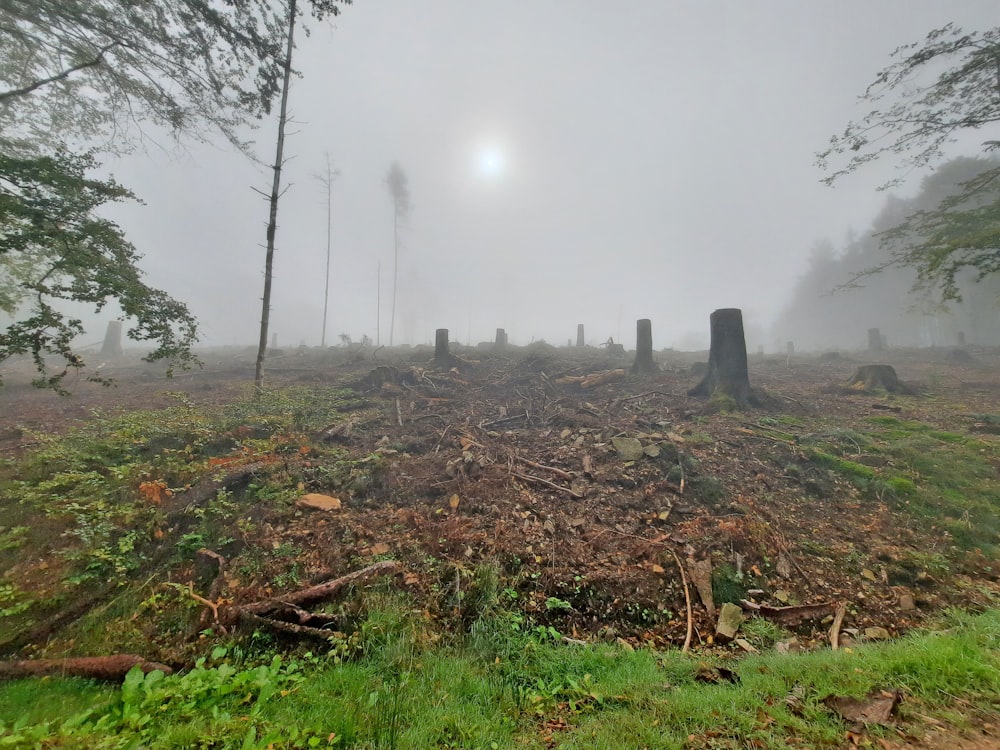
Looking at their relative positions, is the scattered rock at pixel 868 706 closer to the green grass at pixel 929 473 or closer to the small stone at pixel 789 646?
the small stone at pixel 789 646

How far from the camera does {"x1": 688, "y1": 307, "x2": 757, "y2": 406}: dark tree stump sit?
10.6 m

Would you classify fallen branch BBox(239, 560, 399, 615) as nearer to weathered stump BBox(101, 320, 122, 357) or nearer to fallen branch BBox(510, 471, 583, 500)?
fallen branch BBox(510, 471, 583, 500)

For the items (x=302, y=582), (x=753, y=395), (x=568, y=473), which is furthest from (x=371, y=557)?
(x=753, y=395)

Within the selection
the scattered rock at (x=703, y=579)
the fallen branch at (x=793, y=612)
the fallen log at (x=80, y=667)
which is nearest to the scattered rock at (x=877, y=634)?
the fallen branch at (x=793, y=612)

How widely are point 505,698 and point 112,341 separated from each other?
34.8 m

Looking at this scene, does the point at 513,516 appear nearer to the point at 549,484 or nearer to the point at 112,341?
the point at 549,484

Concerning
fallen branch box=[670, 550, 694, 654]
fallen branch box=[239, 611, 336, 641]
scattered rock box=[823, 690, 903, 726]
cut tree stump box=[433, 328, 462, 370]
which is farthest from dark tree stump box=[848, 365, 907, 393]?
fallen branch box=[239, 611, 336, 641]

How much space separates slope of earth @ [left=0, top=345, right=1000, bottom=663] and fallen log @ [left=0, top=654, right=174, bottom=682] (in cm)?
29

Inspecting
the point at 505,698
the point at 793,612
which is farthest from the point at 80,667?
the point at 793,612

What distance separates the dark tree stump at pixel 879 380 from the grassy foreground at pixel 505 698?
38.9 ft

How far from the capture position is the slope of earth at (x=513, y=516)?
12.6 feet

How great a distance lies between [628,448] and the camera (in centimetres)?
763

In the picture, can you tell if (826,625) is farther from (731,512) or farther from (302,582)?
(302,582)

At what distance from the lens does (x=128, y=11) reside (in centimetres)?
698
